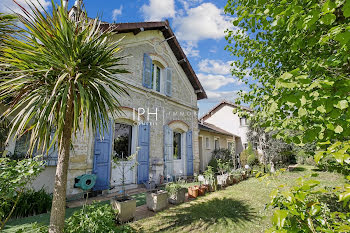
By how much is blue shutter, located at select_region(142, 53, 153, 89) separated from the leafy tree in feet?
14.1

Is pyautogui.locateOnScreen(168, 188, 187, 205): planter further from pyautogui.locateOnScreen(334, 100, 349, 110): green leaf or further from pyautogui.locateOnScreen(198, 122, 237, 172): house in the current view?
pyautogui.locateOnScreen(198, 122, 237, 172): house

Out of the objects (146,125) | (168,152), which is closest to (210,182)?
(168,152)

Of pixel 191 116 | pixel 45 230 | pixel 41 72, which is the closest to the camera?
pixel 41 72

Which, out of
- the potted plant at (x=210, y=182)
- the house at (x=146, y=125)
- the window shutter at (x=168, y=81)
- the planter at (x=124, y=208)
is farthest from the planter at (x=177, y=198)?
the window shutter at (x=168, y=81)

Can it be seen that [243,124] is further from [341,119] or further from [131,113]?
[341,119]

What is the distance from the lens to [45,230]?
8.21ft

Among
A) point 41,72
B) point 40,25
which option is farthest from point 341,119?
point 40,25

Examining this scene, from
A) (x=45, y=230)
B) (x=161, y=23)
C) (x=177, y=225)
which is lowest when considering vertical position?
(x=177, y=225)

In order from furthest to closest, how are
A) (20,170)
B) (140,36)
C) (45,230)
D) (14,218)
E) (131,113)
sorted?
(140,36) < (131,113) < (14,218) < (45,230) < (20,170)

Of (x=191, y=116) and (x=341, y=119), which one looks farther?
(x=191, y=116)

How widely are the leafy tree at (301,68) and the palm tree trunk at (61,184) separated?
2495 mm

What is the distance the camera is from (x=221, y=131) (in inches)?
655

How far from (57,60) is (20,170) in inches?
57.2

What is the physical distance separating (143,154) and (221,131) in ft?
35.8
